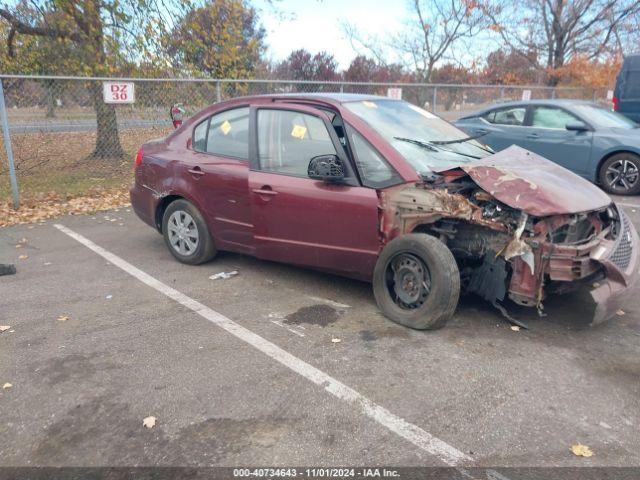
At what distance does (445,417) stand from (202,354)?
65.5 inches

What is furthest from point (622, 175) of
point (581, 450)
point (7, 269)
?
point (7, 269)

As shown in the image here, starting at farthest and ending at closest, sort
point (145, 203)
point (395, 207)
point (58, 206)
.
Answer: point (58, 206)
point (145, 203)
point (395, 207)

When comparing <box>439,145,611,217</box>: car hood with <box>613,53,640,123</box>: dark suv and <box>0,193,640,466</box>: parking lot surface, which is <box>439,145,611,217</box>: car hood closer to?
<box>0,193,640,466</box>: parking lot surface

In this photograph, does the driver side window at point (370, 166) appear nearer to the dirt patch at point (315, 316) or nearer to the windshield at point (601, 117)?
the dirt patch at point (315, 316)

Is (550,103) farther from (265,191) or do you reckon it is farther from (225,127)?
(265,191)

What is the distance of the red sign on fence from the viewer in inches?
332

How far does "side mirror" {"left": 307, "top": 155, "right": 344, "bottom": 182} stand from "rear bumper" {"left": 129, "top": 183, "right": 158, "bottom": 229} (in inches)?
87.3

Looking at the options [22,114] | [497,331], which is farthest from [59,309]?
[22,114]

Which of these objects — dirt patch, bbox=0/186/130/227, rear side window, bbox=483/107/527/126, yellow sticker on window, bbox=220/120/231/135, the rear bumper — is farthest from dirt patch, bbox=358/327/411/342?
rear side window, bbox=483/107/527/126

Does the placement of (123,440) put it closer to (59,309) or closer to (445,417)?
(445,417)

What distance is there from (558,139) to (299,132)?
5898 millimetres

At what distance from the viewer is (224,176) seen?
4969 millimetres

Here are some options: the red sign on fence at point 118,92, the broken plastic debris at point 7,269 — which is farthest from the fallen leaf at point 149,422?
the red sign on fence at point 118,92

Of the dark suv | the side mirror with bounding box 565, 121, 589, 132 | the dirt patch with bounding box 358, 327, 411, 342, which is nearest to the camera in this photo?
the dirt patch with bounding box 358, 327, 411, 342
